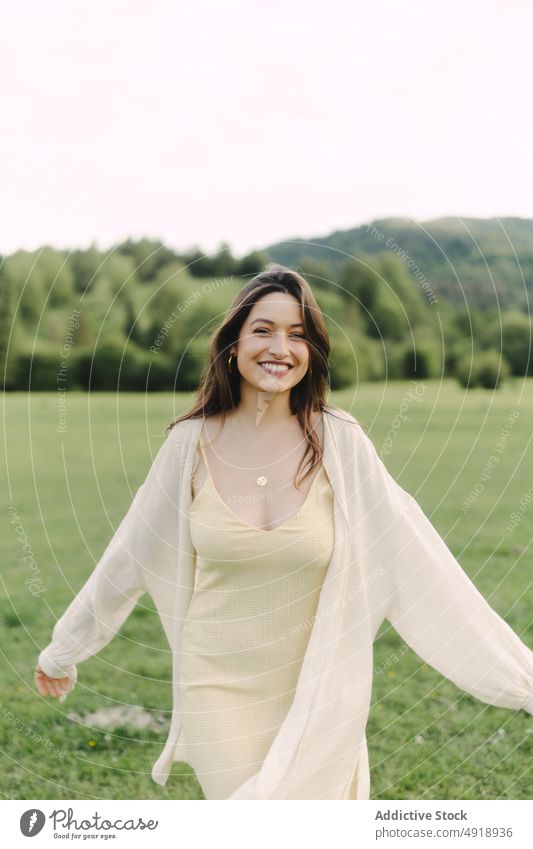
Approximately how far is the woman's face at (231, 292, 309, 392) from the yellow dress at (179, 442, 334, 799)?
0.37 meters

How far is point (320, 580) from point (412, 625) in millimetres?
405

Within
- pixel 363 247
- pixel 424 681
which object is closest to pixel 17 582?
pixel 424 681

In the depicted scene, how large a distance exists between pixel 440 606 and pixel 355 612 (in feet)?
1.05

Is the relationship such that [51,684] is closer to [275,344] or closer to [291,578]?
[291,578]

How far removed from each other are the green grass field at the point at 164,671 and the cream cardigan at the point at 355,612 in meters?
1.19

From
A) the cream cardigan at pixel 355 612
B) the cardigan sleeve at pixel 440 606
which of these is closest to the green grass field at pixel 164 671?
the cream cardigan at pixel 355 612

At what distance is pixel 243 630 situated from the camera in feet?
11.5

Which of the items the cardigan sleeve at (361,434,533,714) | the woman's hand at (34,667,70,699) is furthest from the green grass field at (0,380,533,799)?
the cardigan sleeve at (361,434,533,714)

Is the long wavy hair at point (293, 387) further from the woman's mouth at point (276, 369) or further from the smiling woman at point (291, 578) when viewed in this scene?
the woman's mouth at point (276, 369)

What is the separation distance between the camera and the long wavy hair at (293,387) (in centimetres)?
346

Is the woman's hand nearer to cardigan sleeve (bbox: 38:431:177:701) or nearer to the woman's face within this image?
cardigan sleeve (bbox: 38:431:177:701)

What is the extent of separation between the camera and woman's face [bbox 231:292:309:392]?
135 inches

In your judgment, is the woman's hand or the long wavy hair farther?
the woman's hand

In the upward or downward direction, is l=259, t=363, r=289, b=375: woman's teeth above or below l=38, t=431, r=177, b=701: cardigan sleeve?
above
